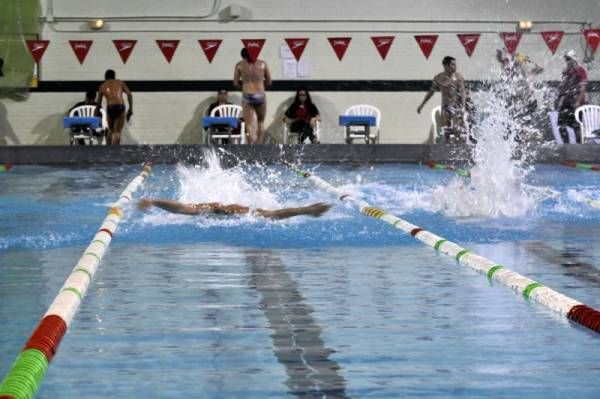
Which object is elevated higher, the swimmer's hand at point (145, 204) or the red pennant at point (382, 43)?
the red pennant at point (382, 43)

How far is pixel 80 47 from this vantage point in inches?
671

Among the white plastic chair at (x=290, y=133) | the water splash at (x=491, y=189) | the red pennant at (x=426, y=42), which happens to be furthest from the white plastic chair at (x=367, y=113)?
the water splash at (x=491, y=189)

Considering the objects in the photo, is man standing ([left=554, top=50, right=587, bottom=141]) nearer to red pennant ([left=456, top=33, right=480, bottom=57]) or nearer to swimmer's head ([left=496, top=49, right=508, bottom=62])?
swimmer's head ([left=496, top=49, right=508, bottom=62])

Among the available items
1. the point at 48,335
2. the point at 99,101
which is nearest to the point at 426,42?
the point at 99,101

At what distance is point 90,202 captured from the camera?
9492mm

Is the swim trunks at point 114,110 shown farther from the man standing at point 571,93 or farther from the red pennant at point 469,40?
the man standing at point 571,93

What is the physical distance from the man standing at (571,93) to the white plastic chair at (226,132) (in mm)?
4514

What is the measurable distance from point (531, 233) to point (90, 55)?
36.7ft

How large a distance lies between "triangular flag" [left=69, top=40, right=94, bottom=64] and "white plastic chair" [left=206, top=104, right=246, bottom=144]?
80.0 inches

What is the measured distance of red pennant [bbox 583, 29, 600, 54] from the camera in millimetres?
16750

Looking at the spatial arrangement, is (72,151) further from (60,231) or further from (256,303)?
(256,303)

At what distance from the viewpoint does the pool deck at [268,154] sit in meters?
14.8

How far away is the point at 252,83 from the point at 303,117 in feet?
3.95

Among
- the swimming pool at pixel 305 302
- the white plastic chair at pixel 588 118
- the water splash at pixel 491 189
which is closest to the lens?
the swimming pool at pixel 305 302
